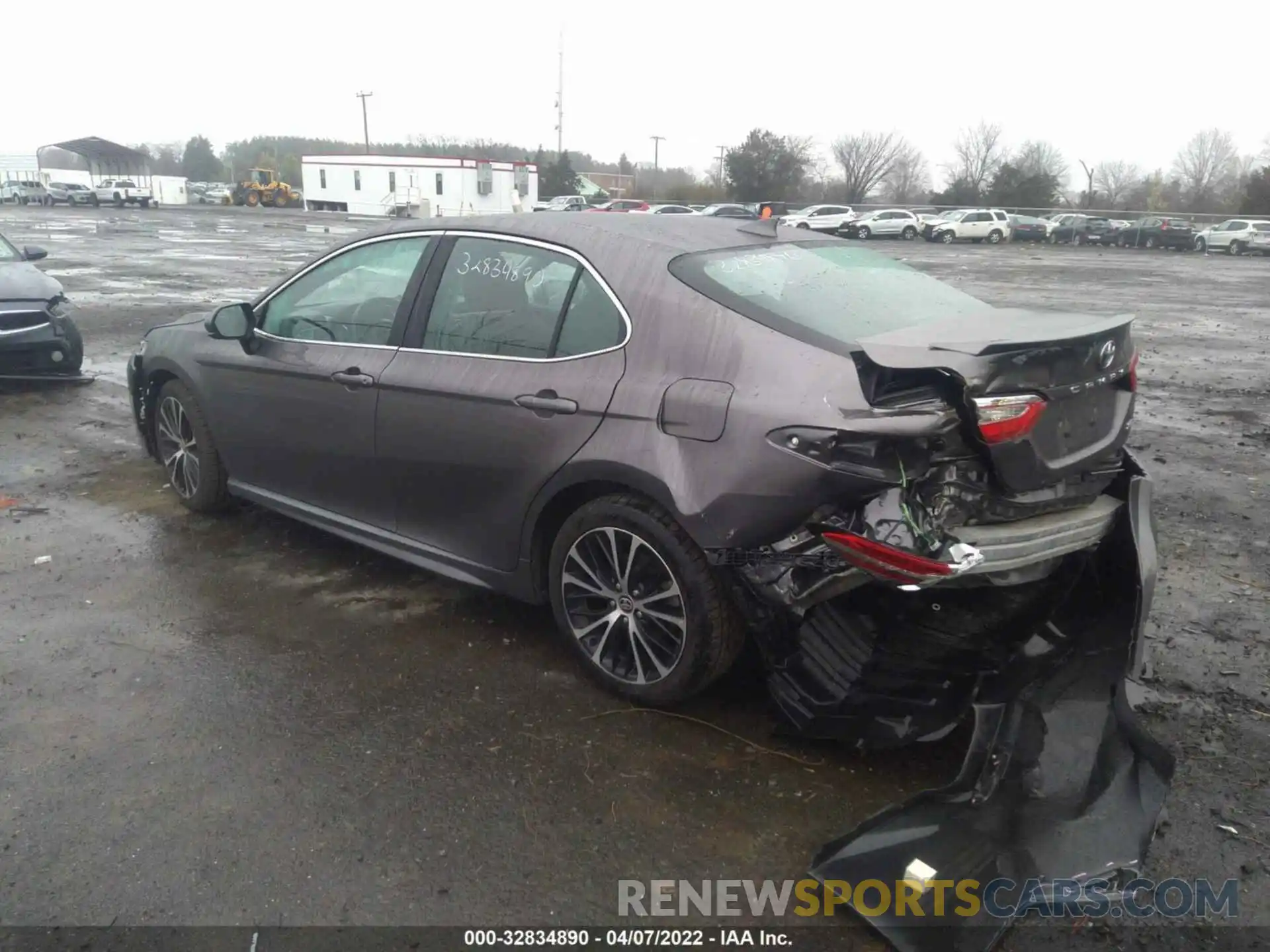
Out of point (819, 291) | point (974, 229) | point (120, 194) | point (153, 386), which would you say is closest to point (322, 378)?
point (153, 386)

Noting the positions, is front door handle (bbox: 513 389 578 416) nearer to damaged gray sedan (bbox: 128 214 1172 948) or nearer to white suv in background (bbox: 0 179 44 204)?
damaged gray sedan (bbox: 128 214 1172 948)

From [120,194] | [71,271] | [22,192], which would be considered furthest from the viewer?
[22,192]

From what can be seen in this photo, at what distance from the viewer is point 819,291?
11.5ft

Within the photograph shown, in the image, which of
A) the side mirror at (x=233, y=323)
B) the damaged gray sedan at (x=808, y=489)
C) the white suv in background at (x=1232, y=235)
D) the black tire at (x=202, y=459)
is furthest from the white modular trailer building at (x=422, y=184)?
the damaged gray sedan at (x=808, y=489)

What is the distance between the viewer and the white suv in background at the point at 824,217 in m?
46.3

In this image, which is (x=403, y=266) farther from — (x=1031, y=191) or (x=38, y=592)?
(x=1031, y=191)

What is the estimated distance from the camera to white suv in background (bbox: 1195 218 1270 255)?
131ft

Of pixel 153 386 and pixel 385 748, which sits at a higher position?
pixel 153 386

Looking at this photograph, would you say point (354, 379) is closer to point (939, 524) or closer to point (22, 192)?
point (939, 524)

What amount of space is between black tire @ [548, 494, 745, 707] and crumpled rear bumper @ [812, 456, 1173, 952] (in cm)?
77

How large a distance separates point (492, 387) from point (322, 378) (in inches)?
43.1

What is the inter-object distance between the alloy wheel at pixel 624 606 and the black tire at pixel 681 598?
2 centimetres

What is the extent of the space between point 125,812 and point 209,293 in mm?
14856

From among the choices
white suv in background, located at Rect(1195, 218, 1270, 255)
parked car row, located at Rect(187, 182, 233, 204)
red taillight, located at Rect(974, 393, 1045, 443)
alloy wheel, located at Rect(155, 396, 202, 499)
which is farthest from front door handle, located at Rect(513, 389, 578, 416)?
parked car row, located at Rect(187, 182, 233, 204)
